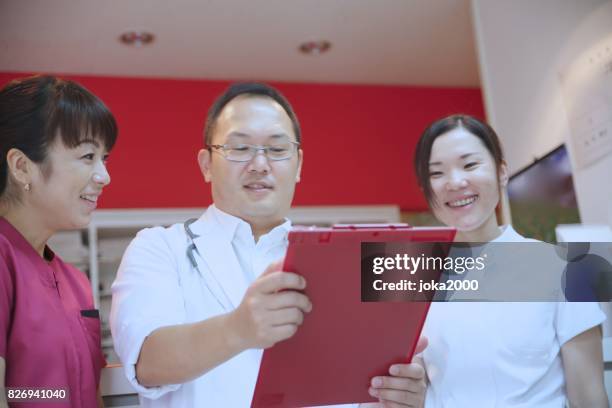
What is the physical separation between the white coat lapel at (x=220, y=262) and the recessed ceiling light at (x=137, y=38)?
86.3 inches

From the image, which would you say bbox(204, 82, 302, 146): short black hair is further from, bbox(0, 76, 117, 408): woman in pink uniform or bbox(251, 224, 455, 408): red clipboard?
bbox(251, 224, 455, 408): red clipboard

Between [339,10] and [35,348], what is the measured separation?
2.33m

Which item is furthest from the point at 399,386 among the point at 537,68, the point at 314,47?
the point at 314,47

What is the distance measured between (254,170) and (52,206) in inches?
12.7

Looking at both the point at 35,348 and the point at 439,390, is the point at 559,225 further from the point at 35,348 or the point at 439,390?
the point at 35,348

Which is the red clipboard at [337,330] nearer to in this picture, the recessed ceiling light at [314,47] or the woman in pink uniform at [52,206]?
the woman in pink uniform at [52,206]

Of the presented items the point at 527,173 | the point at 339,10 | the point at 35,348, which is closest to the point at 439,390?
the point at 35,348

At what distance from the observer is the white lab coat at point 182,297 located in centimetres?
83

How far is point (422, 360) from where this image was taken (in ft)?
3.35

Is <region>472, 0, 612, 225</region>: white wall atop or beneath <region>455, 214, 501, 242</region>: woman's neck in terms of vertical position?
atop

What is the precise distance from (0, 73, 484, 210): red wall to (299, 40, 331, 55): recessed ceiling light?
386mm

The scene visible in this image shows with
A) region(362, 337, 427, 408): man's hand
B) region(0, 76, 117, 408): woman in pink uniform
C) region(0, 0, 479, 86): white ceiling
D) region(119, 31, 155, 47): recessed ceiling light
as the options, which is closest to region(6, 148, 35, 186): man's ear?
region(0, 76, 117, 408): woman in pink uniform

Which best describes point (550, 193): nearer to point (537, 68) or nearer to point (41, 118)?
point (537, 68)

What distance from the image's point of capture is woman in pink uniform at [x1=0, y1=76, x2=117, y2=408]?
90cm
